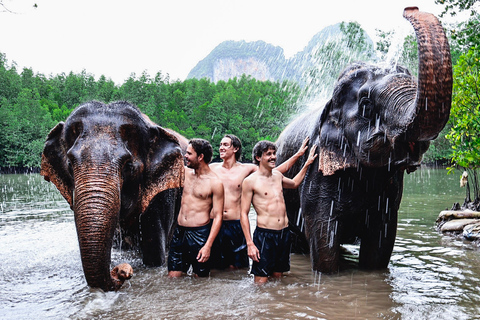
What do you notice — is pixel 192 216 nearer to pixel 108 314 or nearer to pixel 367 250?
pixel 108 314

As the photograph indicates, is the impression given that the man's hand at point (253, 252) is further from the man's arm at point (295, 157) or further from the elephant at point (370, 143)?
the man's arm at point (295, 157)

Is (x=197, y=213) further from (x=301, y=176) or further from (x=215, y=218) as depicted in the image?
(x=301, y=176)

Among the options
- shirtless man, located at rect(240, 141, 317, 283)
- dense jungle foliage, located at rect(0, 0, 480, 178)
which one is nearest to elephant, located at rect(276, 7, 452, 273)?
shirtless man, located at rect(240, 141, 317, 283)

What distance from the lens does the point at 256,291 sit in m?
4.50

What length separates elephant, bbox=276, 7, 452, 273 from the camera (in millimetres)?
3369

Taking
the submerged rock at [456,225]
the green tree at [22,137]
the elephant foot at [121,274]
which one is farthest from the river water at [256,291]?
the green tree at [22,137]

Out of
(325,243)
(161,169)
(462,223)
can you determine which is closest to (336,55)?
(462,223)

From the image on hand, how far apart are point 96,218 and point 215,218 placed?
1514 mm

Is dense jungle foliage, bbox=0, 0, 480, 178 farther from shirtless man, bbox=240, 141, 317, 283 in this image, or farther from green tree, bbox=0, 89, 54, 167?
shirtless man, bbox=240, 141, 317, 283

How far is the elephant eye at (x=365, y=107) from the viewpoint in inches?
170

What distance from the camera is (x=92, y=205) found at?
372cm

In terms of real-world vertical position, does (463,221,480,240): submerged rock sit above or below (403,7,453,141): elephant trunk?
below

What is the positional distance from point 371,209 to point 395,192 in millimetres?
325

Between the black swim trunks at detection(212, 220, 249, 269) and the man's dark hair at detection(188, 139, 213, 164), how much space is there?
812mm
